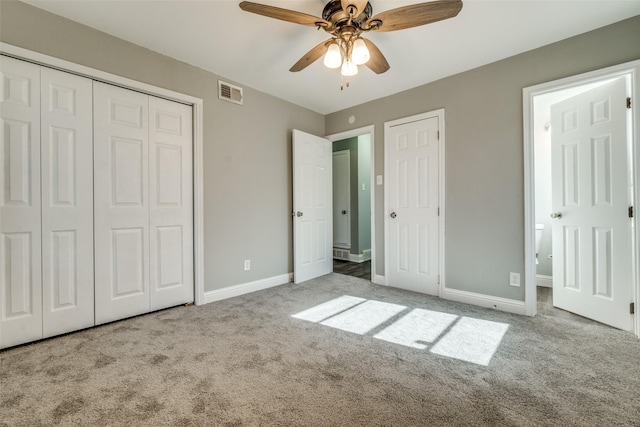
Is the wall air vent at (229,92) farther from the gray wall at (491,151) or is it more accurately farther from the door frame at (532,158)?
the door frame at (532,158)

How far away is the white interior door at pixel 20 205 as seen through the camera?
1909mm

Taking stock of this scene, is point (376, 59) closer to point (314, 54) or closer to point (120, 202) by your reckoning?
point (314, 54)

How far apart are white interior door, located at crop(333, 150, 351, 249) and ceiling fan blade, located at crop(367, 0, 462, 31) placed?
3554 mm

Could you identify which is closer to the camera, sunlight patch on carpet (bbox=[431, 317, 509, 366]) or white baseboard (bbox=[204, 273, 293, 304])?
sunlight patch on carpet (bbox=[431, 317, 509, 366])

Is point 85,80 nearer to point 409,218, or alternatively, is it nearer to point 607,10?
point 409,218

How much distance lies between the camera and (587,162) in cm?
246

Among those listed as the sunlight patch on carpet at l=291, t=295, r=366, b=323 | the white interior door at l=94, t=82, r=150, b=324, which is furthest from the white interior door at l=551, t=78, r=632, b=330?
the white interior door at l=94, t=82, r=150, b=324

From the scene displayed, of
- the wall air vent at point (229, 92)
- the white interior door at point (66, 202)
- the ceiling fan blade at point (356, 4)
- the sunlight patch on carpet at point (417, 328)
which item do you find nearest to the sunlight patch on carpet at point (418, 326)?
the sunlight patch on carpet at point (417, 328)

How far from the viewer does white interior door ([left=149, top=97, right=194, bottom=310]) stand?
2609mm

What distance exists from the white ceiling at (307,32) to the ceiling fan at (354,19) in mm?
213

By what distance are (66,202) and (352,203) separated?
4.18 m

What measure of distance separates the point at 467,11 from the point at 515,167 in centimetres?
146

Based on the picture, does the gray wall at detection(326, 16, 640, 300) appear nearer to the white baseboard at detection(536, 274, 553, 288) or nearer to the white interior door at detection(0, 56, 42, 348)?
the white baseboard at detection(536, 274, 553, 288)

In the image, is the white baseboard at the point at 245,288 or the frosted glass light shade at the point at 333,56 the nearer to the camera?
the frosted glass light shade at the point at 333,56
